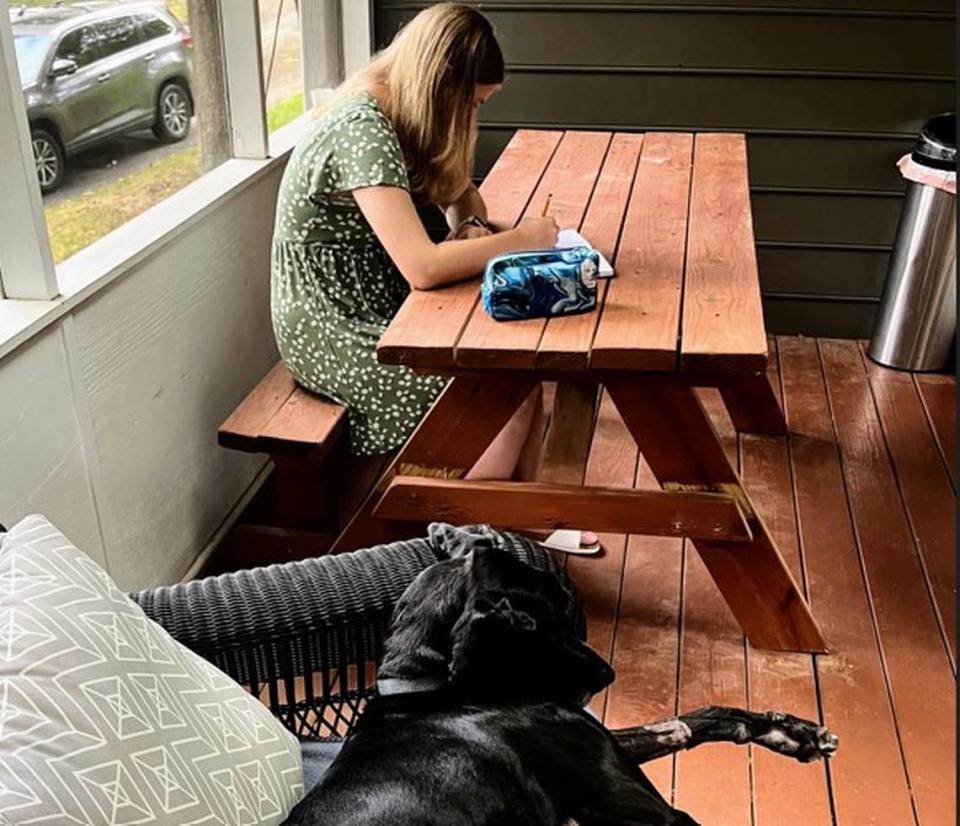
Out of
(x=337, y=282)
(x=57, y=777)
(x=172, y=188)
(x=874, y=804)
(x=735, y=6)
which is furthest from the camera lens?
(x=735, y=6)

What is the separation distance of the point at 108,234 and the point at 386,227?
23.9 inches

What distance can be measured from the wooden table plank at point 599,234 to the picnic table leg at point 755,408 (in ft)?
2.32

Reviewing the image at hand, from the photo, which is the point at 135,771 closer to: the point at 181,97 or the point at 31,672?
the point at 31,672

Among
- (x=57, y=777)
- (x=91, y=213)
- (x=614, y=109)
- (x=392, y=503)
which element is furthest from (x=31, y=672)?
(x=614, y=109)

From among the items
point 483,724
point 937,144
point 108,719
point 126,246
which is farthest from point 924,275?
point 108,719

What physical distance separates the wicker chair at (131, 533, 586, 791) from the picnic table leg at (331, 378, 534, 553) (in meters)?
0.57

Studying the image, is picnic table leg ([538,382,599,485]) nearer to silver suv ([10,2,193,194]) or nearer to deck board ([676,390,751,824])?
deck board ([676,390,751,824])

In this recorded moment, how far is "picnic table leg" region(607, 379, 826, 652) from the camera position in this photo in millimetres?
1885

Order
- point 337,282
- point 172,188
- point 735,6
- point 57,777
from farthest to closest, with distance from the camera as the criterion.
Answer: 1. point 735,6
2. point 172,188
3. point 337,282
4. point 57,777

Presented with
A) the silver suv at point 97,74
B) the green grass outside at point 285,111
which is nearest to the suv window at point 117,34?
the silver suv at point 97,74

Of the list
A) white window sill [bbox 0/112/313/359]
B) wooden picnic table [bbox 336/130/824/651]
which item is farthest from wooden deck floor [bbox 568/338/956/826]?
white window sill [bbox 0/112/313/359]

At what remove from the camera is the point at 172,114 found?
94.0 inches

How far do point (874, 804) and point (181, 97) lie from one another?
2112mm

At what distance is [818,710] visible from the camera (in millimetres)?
1931
